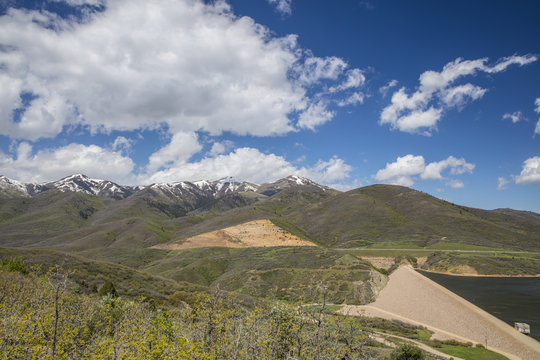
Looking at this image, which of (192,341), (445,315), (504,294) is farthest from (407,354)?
(504,294)

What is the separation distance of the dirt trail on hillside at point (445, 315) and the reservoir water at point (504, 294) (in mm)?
4358

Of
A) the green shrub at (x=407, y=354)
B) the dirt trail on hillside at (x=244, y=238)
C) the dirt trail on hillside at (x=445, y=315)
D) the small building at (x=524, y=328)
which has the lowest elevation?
the dirt trail on hillside at (x=445, y=315)

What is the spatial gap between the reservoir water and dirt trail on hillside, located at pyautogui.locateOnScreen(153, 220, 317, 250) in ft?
188

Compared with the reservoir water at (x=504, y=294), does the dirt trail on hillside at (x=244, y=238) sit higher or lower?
higher

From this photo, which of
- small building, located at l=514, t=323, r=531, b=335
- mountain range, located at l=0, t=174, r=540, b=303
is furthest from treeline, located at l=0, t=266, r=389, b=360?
small building, located at l=514, t=323, r=531, b=335

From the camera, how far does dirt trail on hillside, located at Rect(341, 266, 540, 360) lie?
3891cm

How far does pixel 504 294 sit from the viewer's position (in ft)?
213

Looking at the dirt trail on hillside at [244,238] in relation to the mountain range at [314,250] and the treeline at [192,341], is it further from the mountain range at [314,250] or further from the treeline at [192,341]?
the treeline at [192,341]

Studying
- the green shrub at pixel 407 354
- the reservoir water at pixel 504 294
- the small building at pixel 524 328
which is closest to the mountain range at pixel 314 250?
the reservoir water at pixel 504 294

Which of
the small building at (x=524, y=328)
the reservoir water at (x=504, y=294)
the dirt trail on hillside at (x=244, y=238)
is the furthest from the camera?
the dirt trail on hillside at (x=244, y=238)

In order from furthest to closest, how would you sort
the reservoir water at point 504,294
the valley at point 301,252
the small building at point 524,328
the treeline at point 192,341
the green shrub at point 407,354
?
the reservoir water at point 504,294
the valley at point 301,252
the small building at point 524,328
the green shrub at point 407,354
the treeline at point 192,341

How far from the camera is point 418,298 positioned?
201 ft

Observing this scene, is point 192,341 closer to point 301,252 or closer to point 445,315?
point 445,315

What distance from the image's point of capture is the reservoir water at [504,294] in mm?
50678
